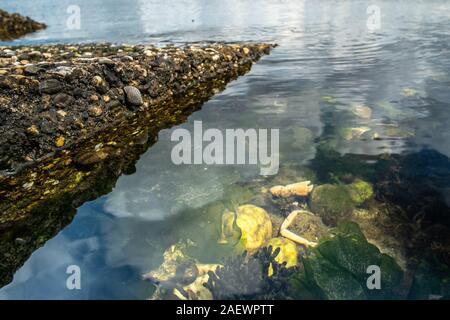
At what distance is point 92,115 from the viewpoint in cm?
584

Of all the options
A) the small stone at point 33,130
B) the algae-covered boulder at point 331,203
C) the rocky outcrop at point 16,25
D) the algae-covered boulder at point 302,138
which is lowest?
the algae-covered boulder at point 331,203

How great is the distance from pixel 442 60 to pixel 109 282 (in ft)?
34.1

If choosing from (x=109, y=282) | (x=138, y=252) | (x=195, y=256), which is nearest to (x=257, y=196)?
(x=195, y=256)

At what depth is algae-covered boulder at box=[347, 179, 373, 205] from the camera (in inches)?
154

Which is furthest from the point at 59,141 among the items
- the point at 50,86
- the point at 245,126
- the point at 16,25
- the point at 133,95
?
the point at 16,25

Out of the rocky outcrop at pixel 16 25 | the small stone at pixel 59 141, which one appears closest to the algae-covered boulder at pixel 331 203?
the small stone at pixel 59 141

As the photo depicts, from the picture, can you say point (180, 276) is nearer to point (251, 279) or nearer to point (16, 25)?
point (251, 279)

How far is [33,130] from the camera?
16.0 feet

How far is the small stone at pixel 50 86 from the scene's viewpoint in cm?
531

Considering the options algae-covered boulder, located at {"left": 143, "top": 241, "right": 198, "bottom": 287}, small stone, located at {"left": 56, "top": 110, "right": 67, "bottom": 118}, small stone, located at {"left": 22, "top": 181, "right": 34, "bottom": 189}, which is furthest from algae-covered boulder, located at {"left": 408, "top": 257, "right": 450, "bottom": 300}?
small stone, located at {"left": 56, "top": 110, "right": 67, "bottom": 118}

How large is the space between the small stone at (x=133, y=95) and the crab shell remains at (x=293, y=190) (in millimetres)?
3871

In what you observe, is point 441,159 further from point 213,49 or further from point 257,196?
point 213,49

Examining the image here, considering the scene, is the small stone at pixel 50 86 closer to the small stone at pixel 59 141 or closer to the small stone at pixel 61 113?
the small stone at pixel 61 113

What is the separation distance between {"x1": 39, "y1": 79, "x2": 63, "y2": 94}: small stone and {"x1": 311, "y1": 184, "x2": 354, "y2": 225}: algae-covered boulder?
4553 millimetres
